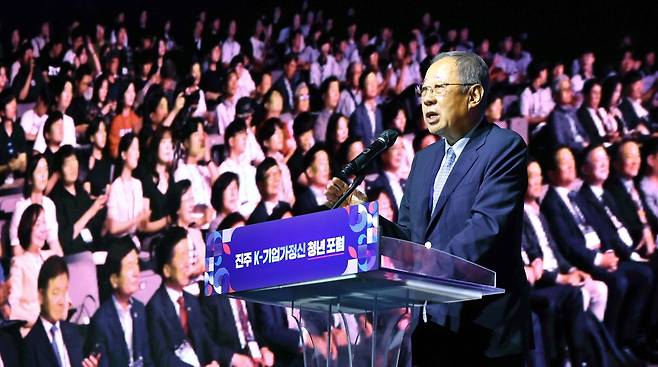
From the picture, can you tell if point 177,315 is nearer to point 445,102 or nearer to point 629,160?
point 629,160

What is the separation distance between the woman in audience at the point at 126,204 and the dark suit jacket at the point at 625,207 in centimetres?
246

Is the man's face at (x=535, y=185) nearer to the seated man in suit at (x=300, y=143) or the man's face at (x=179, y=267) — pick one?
the seated man in suit at (x=300, y=143)

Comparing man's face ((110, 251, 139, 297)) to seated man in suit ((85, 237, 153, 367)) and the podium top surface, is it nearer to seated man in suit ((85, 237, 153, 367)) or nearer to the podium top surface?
seated man in suit ((85, 237, 153, 367))

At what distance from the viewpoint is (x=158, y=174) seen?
5301 mm

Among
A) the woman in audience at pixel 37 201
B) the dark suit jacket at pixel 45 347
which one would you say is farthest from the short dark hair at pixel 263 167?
the dark suit jacket at pixel 45 347

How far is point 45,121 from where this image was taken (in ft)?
17.5

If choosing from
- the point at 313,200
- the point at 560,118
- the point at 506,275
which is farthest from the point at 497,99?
the point at 506,275

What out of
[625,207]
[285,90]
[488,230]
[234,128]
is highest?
[285,90]

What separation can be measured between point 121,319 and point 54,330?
0.33 metres

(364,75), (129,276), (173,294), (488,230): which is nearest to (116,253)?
(129,276)

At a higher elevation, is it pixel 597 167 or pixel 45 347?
pixel 597 167

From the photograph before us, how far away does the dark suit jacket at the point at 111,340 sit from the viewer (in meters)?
5.06

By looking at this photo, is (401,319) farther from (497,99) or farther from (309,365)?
(497,99)

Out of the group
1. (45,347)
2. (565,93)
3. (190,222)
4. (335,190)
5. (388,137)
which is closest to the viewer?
(335,190)
